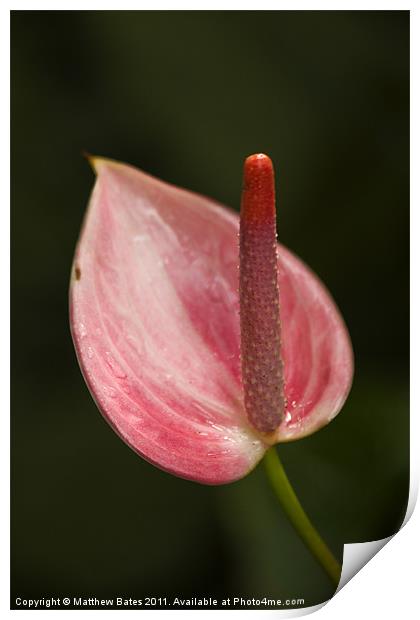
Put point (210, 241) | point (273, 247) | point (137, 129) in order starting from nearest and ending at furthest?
point (273, 247) → point (210, 241) → point (137, 129)

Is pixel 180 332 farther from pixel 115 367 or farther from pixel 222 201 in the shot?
pixel 222 201

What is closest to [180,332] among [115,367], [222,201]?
[115,367]

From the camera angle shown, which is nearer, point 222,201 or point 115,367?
point 115,367

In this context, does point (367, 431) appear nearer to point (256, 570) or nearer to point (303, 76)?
point (256, 570)

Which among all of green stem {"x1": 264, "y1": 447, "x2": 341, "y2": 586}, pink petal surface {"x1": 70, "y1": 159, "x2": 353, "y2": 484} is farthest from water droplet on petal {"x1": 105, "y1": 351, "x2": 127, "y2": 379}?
green stem {"x1": 264, "y1": 447, "x2": 341, "y2": 586}

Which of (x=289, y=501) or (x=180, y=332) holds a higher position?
(x=180, y=332)
